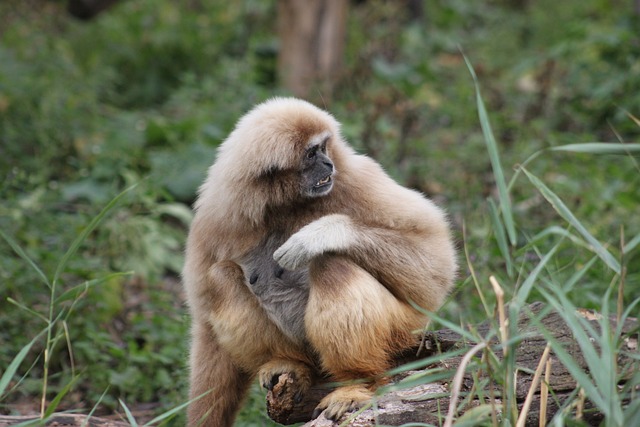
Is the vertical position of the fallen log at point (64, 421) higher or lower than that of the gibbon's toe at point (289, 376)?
lower

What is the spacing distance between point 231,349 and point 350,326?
2.63 feet

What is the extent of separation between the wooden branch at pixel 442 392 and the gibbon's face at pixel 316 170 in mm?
1022

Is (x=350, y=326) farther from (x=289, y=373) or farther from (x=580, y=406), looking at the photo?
(x=580, y=406)

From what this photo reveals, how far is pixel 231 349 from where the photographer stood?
4293 millimetres

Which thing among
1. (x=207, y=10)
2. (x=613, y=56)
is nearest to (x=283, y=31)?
(x=207, y=10)

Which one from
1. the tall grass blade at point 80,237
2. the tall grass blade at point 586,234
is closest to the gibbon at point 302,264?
the tall grass blade at point 80,237

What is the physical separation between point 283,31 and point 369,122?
8.90ft

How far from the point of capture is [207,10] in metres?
13.6

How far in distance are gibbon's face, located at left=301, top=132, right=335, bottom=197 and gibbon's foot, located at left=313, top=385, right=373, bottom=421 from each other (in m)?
1.10

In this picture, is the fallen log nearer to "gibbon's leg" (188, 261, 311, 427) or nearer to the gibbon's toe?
"gibbon's leg" (188, 261, 311, 427)

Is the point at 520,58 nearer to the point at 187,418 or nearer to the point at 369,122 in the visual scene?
the point at 369,122

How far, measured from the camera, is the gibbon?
3977 mm

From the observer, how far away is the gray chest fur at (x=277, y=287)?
4238 mm

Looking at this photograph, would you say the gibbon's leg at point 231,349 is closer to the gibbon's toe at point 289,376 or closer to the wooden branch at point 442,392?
the gibbon's toe at point 289,376
